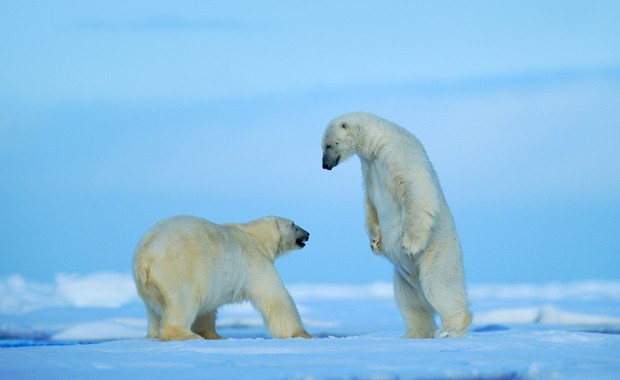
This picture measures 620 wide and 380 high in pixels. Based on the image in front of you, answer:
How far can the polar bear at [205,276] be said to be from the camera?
23.9 feet

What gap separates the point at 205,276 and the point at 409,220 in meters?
1.72

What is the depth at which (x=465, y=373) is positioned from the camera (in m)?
5.11

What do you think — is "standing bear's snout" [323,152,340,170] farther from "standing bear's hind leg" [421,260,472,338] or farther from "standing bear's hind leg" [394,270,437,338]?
"standing bear's hind leg" [421,260,472,338]

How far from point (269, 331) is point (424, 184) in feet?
6.53

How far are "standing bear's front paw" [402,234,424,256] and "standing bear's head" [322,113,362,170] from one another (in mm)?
953

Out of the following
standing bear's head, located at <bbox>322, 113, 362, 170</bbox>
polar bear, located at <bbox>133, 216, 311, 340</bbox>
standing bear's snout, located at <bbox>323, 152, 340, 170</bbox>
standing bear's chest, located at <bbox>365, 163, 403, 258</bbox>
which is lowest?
Result: polar bear, located at <bbox>133, 216, 311, 340</bbox>

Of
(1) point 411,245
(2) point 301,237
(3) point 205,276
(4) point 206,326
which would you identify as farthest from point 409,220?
(4) point 206,326

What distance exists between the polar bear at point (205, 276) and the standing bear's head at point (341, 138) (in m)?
1.14

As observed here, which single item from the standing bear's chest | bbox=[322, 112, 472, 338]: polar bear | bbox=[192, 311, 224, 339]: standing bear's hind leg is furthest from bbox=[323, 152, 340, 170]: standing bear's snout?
bbox=[192, 311, 224, 339]: standing bear's hind leg

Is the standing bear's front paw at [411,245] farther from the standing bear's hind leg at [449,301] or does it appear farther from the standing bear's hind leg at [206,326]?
the standing bear's hind leg at [206,326]

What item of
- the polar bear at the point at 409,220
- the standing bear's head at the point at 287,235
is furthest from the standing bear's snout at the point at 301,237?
the polar bear at the point at 409,220

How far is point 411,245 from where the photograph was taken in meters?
7.39

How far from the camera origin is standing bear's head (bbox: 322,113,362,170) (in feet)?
25.7

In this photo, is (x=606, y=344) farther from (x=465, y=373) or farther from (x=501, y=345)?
(x=465, y=373)
